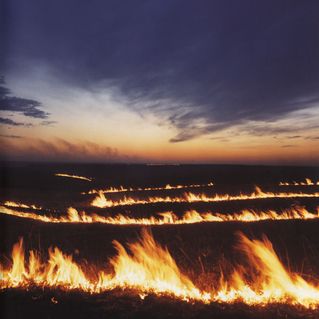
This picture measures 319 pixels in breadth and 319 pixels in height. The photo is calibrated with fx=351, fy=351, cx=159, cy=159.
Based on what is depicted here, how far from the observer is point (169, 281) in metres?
7.04

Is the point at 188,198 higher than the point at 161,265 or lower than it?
higher

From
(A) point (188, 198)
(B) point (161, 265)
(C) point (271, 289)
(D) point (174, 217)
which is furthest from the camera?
(A) point (188, 198)

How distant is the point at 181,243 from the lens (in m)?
10.1

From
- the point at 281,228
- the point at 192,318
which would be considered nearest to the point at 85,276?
Answer: the point at 192,318

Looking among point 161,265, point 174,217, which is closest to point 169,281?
point 161,265

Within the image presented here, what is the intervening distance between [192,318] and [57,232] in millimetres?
6822

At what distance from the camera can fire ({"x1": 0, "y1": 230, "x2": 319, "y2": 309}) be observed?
6.30 meters

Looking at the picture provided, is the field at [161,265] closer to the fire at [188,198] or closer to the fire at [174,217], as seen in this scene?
the fire at [174,217]

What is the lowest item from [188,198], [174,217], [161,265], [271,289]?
[271,289]

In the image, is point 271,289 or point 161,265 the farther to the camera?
point 161,265

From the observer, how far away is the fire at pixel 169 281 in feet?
20.7

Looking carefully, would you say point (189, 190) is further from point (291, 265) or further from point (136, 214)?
point (291, 265)

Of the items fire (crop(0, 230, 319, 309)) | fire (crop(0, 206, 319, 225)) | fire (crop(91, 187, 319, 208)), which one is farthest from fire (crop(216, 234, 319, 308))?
fire (crop(91, 187, 319, 208))

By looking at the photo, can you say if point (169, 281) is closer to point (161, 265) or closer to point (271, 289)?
point (161, 265)
